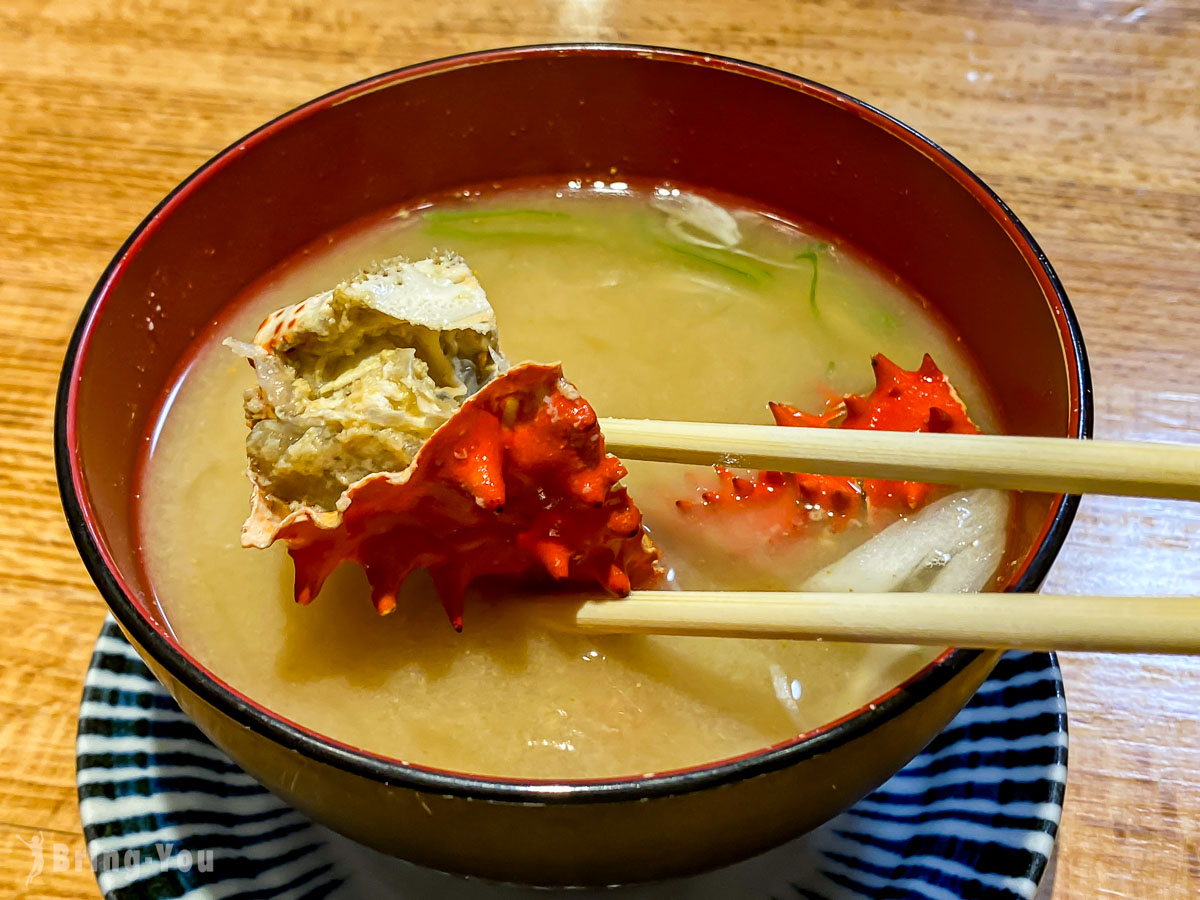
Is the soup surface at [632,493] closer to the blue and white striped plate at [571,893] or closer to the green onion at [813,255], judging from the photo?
the green onion at [813,255]

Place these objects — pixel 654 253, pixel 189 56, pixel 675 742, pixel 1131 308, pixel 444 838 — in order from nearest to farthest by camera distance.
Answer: pixel 444 838, pixel 675 742, pixel 654 253, pixel 1131 308, pixel 189 56

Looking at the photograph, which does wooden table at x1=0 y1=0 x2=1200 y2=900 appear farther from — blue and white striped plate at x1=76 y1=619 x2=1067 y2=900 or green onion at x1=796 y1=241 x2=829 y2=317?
green onion at x1=796 y1=241 x2=829 y2=317

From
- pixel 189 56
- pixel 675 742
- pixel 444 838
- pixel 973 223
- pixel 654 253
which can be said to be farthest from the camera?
pixel 189 56

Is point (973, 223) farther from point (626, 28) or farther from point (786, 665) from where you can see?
point (626, 28)

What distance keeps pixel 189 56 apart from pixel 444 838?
1.44 m

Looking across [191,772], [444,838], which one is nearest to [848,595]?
[444,838]

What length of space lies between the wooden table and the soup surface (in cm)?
26

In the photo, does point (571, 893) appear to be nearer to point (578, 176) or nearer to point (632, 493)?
point (632, 493)

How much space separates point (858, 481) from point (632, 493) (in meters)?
0.21

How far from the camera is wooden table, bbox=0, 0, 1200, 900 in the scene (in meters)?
1.01

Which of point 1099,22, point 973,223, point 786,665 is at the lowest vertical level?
point 786,665

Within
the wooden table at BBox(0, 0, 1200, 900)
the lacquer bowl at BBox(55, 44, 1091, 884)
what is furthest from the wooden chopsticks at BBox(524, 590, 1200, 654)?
the wooden table at BBox(0, 0, 1200, 900)

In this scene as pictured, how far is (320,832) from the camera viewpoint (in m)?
0.89

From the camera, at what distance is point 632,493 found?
1006 millimetres
